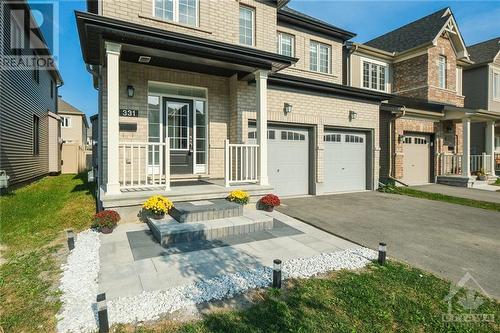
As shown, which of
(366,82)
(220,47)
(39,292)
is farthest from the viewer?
(366,82)

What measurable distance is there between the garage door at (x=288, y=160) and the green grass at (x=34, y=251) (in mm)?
5545

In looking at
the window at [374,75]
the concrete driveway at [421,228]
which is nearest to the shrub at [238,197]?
the concrete driveway at [421,228]

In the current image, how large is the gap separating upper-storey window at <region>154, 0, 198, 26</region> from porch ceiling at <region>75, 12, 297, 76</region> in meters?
1.44

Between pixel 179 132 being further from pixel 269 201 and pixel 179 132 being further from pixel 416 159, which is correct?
pixel 416 159

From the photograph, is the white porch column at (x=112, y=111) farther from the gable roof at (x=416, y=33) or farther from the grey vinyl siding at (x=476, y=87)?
the grey vinyl siding at (x=476, y=87)

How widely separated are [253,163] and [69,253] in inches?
197

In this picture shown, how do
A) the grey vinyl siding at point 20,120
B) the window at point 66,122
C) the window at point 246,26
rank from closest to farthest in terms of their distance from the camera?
the window at point 246,26 → the grey vinyl siding at point 20,120 → the window at point 66,122

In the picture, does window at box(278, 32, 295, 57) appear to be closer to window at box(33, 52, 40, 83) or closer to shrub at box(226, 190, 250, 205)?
shrub at box(226, 190, 250, 205)

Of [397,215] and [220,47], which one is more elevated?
[220,47]

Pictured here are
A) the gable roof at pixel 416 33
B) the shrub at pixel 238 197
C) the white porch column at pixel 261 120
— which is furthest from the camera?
the gable roof at pixel 416 33

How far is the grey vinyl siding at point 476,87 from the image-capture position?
1720 cm

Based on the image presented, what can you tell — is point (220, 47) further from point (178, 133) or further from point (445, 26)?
point (445, 26)

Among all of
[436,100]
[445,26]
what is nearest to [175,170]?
[436,100]

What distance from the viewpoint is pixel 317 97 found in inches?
386
